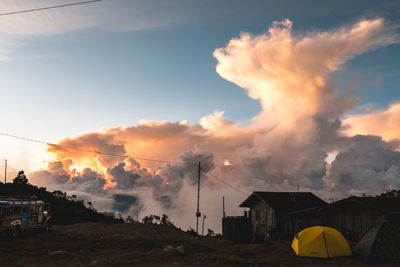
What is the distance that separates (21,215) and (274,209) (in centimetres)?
2353

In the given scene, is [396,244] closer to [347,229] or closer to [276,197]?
[347,229]

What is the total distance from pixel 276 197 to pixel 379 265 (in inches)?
848

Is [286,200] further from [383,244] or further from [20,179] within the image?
[20,179]

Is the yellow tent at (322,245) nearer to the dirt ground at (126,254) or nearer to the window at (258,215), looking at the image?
the dirt ground at (126,254)

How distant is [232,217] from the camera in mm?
38938

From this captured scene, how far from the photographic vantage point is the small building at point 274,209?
33.7 m

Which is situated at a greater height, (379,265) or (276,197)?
(276,197)

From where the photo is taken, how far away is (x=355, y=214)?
2356cm

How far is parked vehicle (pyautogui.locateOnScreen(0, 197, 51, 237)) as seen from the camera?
983 inches

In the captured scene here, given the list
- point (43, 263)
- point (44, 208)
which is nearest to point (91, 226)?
point (44, 208)

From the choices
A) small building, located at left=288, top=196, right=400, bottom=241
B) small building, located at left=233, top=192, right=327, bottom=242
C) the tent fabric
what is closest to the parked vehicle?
small building, located at left=233, top=192, right=327, bottom=242

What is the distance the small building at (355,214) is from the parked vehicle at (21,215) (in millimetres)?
23828

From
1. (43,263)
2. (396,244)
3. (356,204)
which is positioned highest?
(356,204)

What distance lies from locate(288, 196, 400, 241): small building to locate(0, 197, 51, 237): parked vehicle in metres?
23.8
